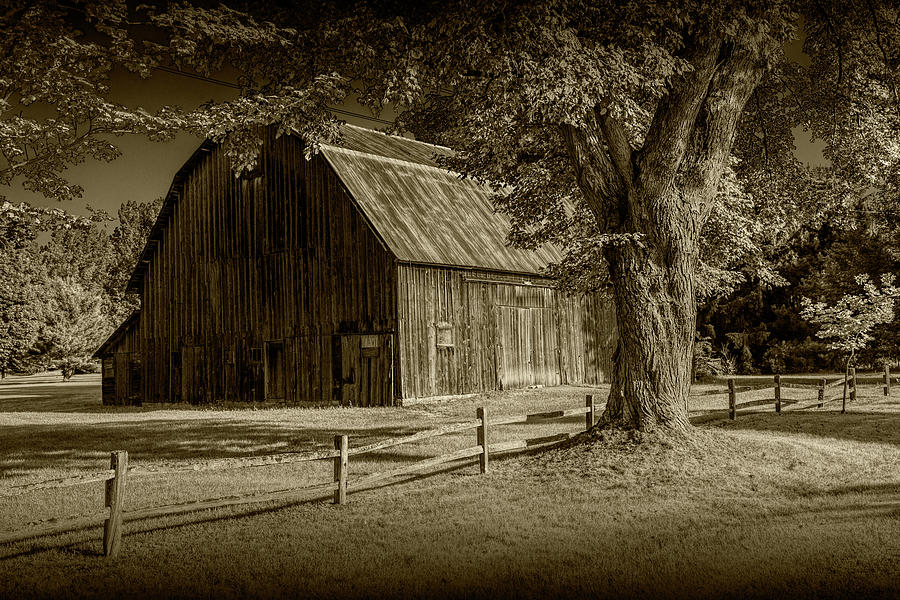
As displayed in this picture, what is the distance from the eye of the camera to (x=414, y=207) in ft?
91.5

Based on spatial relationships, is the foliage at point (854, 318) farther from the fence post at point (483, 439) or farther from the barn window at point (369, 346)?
Answer: the fence post at point (483, 439)

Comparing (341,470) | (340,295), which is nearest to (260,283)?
(340,295)

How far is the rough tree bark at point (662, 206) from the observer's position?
12484mm

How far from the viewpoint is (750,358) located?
1656 inches

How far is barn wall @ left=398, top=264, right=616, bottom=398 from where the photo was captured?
82.0 ft

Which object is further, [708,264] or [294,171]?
[294,171]

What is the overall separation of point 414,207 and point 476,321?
4.58 m

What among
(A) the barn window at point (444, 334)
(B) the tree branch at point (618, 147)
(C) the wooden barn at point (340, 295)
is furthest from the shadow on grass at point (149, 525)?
(A) the barn window at point (444, 334)

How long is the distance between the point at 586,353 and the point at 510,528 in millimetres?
23140

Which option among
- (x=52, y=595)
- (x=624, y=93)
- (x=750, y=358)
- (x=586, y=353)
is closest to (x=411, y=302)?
(x=586, y=353)

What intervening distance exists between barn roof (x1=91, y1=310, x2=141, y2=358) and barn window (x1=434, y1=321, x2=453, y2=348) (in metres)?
13.6

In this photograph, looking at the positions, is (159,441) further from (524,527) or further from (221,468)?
(524,527)

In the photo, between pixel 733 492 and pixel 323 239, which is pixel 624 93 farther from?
pixel 323 239

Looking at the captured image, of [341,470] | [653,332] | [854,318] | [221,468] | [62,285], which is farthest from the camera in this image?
[62,285]
